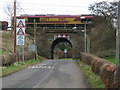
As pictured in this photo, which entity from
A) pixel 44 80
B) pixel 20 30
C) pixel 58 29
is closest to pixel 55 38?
pixel 58 29

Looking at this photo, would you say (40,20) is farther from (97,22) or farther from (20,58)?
(20,58)

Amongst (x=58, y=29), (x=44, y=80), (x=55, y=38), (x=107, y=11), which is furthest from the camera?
(x=55, y=38)

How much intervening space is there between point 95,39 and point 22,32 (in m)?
19.3

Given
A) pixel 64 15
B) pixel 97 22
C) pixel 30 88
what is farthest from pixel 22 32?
pixel 64 15

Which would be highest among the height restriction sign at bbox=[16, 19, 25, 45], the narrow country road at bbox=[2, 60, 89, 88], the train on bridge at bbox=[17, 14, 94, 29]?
the train on bridge at bbox=[17, 14, 94, 29]

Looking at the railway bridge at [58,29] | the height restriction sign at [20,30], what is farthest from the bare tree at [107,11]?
the height restriction sign at [20,30]

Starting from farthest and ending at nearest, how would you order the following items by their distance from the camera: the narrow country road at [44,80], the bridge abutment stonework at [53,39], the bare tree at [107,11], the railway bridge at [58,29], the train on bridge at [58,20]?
the bridge abutment stonework at [53,39], the railway bridge at [58,29], the train on bridge at [58,20], the bare tree at [107,11], the narrow country road at [44,80]

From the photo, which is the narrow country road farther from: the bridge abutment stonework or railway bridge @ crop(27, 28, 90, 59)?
the bridge abutment stonework

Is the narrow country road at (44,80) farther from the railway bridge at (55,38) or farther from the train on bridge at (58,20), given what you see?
the railway bridge at (55,38)

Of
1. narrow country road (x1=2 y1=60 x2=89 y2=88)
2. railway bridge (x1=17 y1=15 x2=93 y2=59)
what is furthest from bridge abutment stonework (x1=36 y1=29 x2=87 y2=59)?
narrow country road (x1=2 y1=60 x2=89 y2=88)

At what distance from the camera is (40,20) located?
46.3 meters

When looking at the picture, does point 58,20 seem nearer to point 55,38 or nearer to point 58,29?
point 58,29

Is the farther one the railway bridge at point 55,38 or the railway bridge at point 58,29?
the railway bridge at point 55,38

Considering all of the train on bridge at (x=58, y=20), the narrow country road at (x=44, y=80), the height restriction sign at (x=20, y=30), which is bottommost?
the narrow country road at (x=44, y=80)
